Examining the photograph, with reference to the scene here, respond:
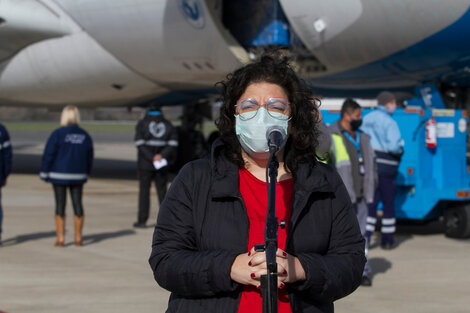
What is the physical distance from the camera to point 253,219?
268 cm

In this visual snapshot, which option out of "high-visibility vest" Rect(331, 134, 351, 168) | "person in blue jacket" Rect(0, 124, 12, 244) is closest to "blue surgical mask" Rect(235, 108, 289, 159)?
"high-visibility vest" Rect(331, 134, 351, 168)

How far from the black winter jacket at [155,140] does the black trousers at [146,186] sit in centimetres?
11

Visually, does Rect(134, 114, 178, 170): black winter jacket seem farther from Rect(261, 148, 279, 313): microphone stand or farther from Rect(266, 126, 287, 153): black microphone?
Rect(261, 148, 279, 313): microphone stand

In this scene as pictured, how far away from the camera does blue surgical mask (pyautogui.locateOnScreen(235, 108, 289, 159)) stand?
2600mm

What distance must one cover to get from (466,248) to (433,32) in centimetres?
342

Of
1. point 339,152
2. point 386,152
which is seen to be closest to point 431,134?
point 386,152

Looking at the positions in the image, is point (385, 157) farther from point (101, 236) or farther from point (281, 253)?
point (281, 253)

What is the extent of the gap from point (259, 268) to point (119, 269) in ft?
17.5

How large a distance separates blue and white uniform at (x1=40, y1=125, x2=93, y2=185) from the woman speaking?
20.6 feet

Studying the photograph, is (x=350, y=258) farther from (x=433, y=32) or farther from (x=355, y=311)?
(x=433, y=32)

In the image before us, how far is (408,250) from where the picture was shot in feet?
29.5

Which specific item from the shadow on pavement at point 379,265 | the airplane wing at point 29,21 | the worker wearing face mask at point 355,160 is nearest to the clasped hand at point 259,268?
the worker wearing face mask at point 355,160

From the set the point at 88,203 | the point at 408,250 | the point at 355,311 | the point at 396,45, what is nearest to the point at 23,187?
the point at 88,203

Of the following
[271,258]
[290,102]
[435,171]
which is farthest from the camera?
[435,171]
